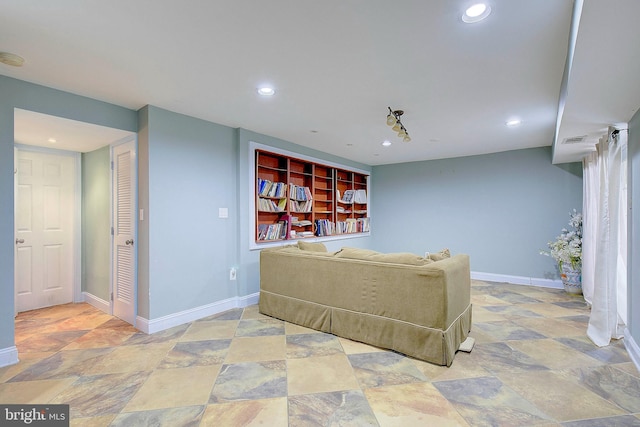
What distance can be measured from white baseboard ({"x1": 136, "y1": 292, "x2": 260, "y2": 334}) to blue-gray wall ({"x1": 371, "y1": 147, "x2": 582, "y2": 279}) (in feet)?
11.9

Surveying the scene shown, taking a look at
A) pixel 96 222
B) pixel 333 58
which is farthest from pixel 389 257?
pixel 96 222

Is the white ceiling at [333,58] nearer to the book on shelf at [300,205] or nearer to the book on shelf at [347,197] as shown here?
the book on shelf at [300,205]

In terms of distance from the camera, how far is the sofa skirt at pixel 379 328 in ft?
7.86

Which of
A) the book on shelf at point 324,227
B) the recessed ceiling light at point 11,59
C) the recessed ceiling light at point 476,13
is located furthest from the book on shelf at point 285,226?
the recessed ceiling light at point 476,13

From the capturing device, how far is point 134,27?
1798 millimetres

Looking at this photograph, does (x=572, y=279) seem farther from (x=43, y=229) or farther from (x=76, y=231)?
(x=43, y=229)

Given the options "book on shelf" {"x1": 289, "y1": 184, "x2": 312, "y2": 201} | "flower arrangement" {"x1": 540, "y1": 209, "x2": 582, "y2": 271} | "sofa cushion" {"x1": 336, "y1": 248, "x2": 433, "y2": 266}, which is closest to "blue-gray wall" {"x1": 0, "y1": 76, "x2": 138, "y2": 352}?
"sofa cushion" {"x1": 336, "y1": 248, "x2": 433, "y2": 266}

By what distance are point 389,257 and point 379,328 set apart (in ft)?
2.10

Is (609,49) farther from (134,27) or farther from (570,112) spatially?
(134,27)

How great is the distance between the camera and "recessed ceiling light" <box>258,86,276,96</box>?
2.68 meters

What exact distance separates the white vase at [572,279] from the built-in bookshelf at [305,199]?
343 cm

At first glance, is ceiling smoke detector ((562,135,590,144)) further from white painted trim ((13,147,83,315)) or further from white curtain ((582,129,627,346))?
white painted trim ((13,147,83,315))

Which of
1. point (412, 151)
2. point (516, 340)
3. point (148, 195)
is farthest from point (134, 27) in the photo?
point (412, 151)

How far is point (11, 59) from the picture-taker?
6.97ft
